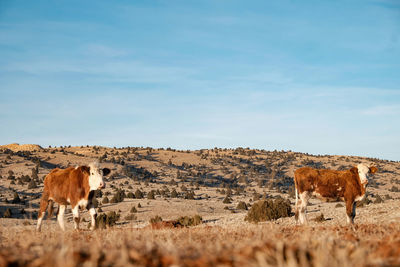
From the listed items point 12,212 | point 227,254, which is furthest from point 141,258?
point 12,212

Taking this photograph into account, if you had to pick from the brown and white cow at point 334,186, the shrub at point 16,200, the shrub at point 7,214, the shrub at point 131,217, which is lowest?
the shrub at point 131,217

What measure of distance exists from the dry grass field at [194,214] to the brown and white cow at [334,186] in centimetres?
125

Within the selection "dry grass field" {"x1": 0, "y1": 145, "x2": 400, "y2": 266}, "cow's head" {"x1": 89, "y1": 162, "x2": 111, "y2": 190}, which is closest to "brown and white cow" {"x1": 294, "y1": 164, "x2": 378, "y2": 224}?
"dry grass field" {"x1": 0, "y1": 145, "x2": 400, "y2": 266}

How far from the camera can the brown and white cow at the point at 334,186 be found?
15.1m

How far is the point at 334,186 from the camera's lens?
1513cm

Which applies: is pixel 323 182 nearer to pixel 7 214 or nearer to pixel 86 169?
pixel 86 169

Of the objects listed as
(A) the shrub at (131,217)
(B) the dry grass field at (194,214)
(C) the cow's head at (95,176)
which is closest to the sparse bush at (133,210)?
(B) the dry grass field at (194,214)

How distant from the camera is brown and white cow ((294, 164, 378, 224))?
1506 cm

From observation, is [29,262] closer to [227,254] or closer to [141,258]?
[141,258]

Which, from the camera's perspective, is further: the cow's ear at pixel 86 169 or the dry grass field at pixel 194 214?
the cow's ear at pixel 86 169

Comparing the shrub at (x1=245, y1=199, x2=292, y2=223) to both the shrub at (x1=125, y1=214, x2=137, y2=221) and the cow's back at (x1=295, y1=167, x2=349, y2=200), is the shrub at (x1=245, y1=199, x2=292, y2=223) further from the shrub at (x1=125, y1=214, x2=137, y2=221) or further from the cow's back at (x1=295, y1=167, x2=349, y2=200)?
the shrub at (x1=125, y1=214, x2=137, y2=221)

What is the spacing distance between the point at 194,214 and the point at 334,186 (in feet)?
62.5

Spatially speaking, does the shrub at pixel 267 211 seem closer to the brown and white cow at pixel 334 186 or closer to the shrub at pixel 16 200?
the brown and white cow at pixel 334 186

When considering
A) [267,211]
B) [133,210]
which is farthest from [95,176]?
[133,210]
